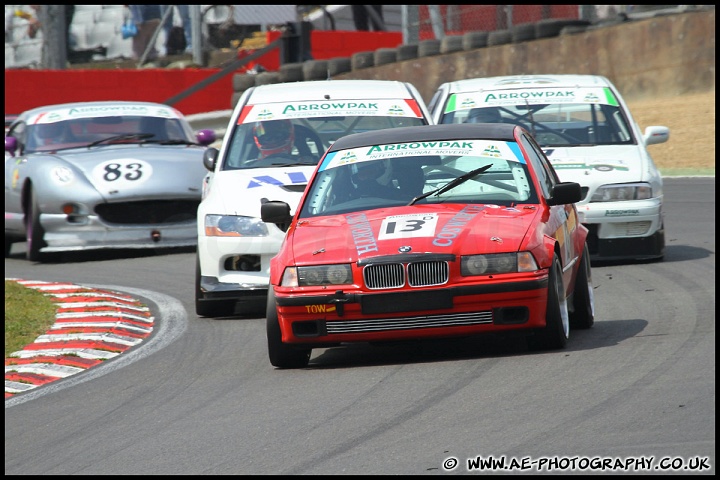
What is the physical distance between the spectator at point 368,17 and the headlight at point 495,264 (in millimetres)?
31678

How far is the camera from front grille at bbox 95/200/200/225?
1328 cm

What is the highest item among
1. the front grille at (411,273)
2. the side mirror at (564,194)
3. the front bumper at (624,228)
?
the side mirror at (564,194)

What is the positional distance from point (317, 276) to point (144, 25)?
1274 inches

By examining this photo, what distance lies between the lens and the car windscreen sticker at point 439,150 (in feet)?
26.8

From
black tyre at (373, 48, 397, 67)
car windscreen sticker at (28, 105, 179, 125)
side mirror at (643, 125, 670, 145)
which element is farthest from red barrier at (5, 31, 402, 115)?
side mirror at (643, 125, 670, 145)

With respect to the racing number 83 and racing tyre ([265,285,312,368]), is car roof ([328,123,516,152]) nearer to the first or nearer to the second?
racing tyre ([265,285,312,368])

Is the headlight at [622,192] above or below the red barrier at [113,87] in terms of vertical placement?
above

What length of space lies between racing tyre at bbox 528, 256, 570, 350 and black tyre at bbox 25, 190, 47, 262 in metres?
7.32

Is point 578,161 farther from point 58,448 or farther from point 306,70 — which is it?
point 306,70

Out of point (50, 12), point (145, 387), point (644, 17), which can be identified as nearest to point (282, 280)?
point (145, 387)

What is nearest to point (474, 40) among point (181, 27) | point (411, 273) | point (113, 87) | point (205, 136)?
point (113, 87)

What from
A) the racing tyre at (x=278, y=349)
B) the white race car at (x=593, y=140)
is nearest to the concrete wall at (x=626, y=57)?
the white race car at (x=593, y=140)

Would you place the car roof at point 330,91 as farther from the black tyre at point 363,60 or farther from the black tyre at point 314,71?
the black tyre at point 363,60

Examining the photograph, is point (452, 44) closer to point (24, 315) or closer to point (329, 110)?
point (329, 110)
